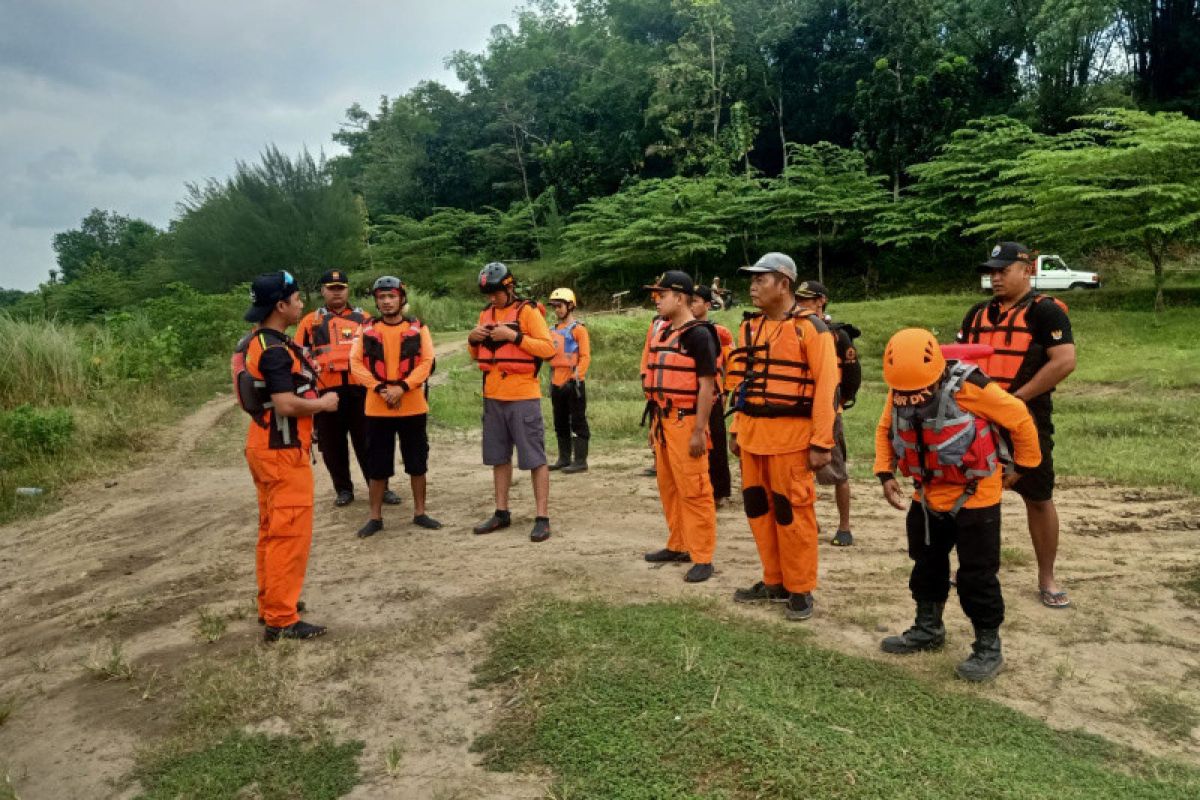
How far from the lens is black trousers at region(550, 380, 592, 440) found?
8.55 metres

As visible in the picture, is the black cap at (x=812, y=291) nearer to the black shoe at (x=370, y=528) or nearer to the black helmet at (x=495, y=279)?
the black helmet at (x=495, y=279)

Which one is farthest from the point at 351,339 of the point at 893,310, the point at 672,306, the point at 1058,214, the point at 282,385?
the point at 1058,214

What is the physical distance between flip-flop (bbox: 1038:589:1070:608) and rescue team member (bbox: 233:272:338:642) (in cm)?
411

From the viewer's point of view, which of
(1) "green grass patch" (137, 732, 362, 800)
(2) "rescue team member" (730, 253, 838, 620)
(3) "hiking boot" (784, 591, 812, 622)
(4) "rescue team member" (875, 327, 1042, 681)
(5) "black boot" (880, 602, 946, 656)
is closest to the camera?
(1) "green grass patch" (137, 732, 362, 800)

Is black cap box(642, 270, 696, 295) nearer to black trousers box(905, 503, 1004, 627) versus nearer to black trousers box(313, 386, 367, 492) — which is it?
black trousers box(905, 503, 1004, 627)

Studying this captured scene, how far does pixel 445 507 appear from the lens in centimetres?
726

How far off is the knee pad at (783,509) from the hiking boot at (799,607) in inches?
16.1

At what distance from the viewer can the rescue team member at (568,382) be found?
8.48m

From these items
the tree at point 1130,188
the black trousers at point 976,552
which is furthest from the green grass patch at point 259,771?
the tree at point 1130,188

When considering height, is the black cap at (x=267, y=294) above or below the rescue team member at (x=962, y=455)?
above

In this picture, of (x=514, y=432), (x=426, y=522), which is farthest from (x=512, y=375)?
(x=426, y=522)

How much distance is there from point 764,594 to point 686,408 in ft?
3.93

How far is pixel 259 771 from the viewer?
3.23 metres

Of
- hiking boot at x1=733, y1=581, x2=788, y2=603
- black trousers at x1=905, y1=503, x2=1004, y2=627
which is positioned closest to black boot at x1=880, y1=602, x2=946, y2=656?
black trousers at x1=905, y1=503, x2=1004, y2=627
